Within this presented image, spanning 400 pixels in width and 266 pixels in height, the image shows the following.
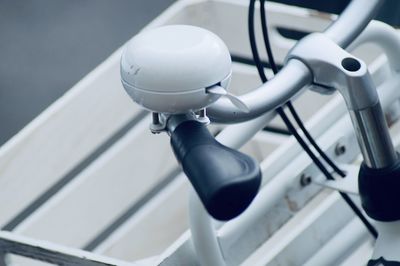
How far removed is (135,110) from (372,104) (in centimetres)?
66

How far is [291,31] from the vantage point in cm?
154

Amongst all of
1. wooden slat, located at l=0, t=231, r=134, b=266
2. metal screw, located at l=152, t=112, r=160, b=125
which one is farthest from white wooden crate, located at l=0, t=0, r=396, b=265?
metal screw, located at l=152, t=112, r=160, b=125

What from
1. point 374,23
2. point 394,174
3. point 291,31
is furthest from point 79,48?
point 394,174

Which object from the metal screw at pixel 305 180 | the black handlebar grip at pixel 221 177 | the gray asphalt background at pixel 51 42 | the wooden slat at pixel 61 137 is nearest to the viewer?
the black handlebar grip at pixel 221 177

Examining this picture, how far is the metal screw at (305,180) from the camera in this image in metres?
1.05

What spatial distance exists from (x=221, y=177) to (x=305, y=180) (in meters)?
0.48

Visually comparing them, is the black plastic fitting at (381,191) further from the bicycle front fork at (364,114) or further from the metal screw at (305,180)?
the metal screw at (305,180)

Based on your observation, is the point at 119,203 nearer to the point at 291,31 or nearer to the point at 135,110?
the point at 135,110

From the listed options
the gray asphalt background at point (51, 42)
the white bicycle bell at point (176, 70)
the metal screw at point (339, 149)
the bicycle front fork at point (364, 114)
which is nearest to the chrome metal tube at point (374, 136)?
the bicycle front fork at point (364, 114)

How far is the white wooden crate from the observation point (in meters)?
1.20

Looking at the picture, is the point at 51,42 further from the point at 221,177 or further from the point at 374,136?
the point at 221,177

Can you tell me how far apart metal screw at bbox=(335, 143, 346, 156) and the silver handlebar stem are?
12.4 inches

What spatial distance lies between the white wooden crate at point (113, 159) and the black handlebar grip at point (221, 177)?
425mm

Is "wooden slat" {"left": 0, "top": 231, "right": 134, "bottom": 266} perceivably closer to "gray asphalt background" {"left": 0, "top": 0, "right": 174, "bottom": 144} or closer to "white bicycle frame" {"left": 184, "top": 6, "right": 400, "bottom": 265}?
"white bicycle frame" {"left": 184, "top": 6, "right": 400, "bottom": 265}
